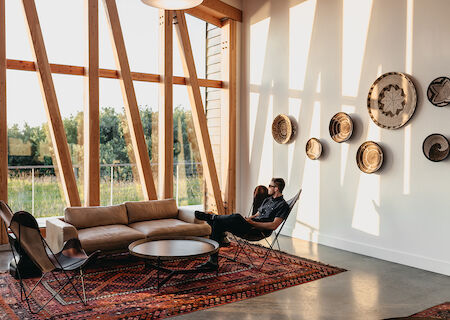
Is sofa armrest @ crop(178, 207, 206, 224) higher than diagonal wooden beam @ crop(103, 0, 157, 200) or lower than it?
lower

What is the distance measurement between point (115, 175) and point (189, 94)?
1.82 meters

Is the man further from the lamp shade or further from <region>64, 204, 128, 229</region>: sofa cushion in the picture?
the lamp shade

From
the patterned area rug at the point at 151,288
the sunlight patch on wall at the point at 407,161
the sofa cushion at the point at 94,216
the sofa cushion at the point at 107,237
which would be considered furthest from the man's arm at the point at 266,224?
the sofa cushion at the point at 94,216

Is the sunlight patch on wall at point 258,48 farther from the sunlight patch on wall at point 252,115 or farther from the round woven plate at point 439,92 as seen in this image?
the round woven plate at point 439,92

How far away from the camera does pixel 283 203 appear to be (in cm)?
533

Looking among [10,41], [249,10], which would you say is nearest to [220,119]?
[249,10]

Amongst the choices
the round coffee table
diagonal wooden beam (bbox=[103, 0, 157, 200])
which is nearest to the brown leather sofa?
the round coffee table

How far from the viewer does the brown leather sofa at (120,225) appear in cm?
488

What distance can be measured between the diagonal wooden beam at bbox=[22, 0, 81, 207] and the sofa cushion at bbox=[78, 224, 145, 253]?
0.99m

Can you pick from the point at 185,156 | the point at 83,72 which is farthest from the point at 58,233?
the point at 185,156

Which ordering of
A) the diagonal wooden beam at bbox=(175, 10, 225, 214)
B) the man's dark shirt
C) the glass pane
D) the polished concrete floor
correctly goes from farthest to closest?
the glass pane
the diagonal wooden beam at bbox=(175, 10, 225, 214)
the man's dark shirt
the polished concrete floor

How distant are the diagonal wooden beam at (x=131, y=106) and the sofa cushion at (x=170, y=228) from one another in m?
0.94

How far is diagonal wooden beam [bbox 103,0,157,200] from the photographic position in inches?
251

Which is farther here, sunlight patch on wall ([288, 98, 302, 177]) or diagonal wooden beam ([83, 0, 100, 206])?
sunlight patch on wall ([288, 98, 302, 177])
